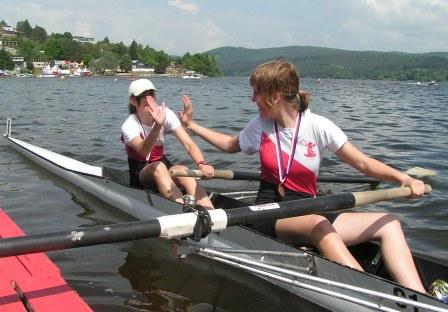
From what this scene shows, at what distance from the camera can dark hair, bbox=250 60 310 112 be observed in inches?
175

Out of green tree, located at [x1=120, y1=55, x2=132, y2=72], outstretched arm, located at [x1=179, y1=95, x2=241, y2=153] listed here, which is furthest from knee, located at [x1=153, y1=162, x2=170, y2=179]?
green tree, located at [x1=120, y1=55, x2=132, y2=72]

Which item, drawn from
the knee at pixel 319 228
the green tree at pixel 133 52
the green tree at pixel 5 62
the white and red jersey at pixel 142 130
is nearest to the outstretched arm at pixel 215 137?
the white and red jersey at pixel 142 130

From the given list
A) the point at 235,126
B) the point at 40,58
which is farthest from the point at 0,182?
the point at 40,58

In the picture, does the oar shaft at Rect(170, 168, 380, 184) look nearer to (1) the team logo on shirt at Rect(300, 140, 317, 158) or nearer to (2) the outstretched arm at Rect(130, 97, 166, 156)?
(2) the outstretched arm at Rect(130, 97, 166, 156)

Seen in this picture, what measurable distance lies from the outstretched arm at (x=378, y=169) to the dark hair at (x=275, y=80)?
694 millimetres

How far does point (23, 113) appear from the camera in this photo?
22531 millimetres

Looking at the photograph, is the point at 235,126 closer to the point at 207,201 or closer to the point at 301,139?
the point at 207,201

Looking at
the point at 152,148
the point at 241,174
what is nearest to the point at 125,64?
the point at 241,174

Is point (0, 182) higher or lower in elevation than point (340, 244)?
lower

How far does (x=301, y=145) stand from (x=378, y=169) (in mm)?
704

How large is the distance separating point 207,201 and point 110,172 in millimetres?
2884

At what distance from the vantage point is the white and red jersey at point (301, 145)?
4.68m

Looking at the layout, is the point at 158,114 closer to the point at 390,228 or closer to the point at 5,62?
the point at 390,228

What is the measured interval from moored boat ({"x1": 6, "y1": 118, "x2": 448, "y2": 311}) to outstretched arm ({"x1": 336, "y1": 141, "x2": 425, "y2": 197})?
0.65m
